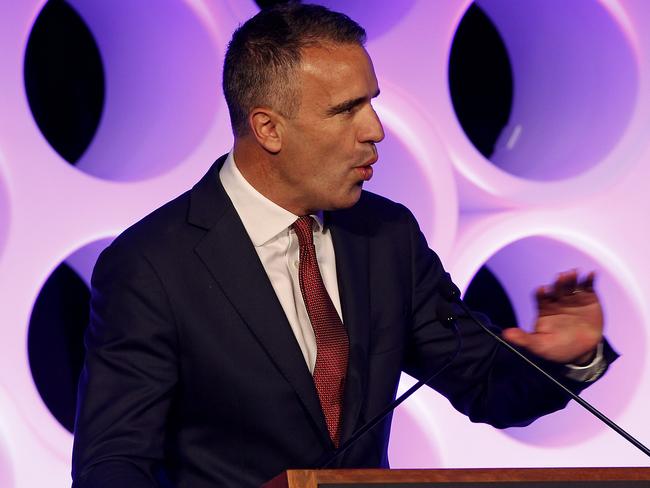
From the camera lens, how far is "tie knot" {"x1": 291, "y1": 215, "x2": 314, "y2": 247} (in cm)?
186

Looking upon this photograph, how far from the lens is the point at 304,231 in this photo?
187 centimetres

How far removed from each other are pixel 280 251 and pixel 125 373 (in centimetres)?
35

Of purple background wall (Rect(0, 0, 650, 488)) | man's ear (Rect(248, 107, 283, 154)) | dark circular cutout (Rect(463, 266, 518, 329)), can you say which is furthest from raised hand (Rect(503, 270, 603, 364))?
dark circular cutout (Rect(463, 266, 518, 329))

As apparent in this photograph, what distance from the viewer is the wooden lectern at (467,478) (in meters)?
1.18

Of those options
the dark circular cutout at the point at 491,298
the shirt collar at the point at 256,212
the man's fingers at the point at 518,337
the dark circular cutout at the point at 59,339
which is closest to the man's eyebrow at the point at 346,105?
the shirt collar at the point at 256,212

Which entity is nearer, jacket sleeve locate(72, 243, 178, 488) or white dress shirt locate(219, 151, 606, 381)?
jacket sleeve locate(72, 243, 178, 488)

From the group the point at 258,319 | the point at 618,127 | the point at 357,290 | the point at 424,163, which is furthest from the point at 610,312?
the point at 258,319

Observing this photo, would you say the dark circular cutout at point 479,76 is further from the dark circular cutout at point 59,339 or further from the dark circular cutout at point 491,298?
the dark circular cutout at point 59,339

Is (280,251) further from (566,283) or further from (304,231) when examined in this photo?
(566,283)

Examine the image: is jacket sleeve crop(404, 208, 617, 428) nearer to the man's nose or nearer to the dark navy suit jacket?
the dark navy suit jacket

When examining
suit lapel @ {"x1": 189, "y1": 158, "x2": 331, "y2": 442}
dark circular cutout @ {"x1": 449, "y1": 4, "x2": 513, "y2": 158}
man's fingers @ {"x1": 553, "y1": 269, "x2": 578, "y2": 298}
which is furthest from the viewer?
dark circular cutout @ {"x1": 449, "y1": 4, "x2": 513, "y2": 158}

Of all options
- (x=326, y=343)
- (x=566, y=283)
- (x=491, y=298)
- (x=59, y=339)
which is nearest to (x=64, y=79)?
(x=59, y=339)

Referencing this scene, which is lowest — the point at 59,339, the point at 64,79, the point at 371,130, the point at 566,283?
A: the point at 59,339

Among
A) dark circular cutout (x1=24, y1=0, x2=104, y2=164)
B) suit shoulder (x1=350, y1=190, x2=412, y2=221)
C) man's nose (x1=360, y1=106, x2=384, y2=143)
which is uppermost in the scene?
dark circular cutout (x1=24, y1=0, x2=104, y2=164)
